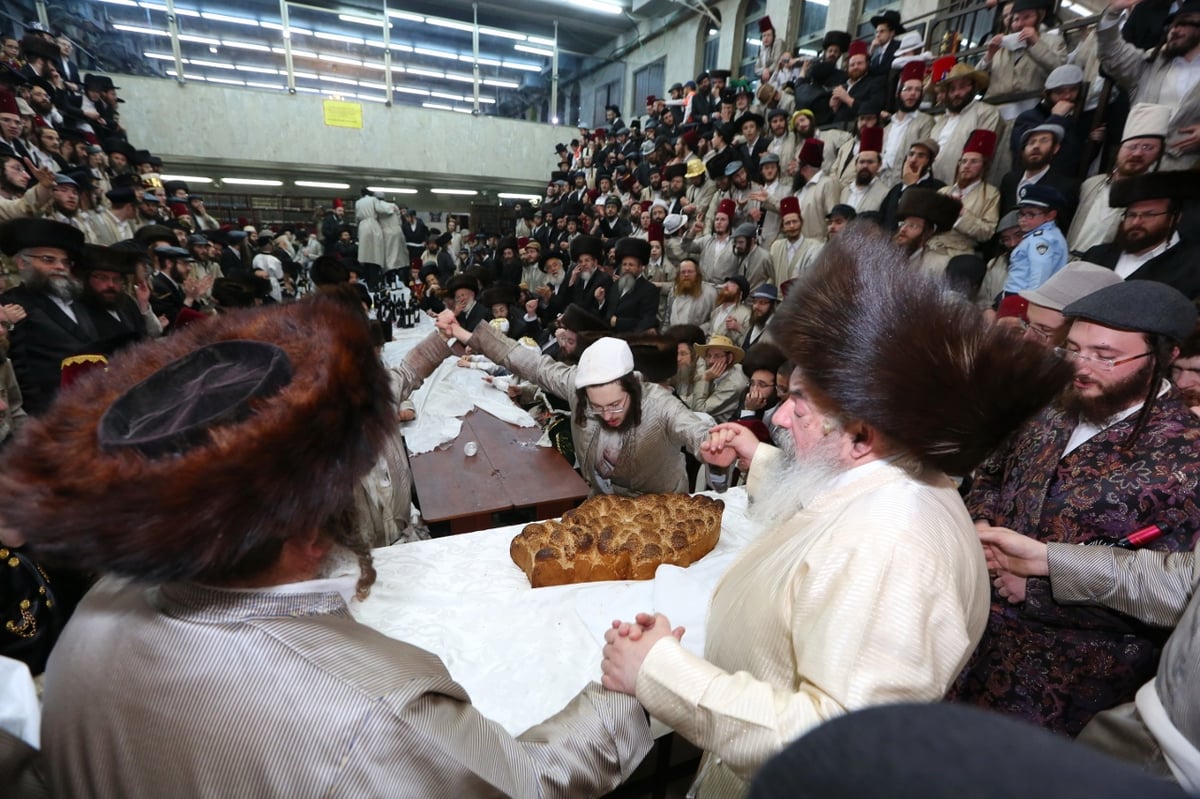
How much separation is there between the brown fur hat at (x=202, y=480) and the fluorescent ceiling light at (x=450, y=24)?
17.7 m

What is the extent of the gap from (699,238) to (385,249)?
8.82 m

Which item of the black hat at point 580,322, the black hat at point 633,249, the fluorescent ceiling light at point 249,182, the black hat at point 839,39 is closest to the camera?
the black hat at point 580,322

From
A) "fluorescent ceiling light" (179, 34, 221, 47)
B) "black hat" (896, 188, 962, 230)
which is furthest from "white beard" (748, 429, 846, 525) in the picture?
"fluorescent ceiling light" (179, 34, 221, 47)

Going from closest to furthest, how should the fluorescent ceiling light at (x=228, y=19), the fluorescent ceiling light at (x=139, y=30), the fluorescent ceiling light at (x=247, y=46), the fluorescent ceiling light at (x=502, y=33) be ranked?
the fluorescent ceiling light at (x=139, y=30) < the fluorescent ceiling light at (x=228, y=19) < the fluorescent ceiling light at (x=247, y=46) < the fluorescent ceiling light at (x=502, y=33)

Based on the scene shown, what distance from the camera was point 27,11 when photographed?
10.5 meters

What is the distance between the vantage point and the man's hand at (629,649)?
1.14 meters

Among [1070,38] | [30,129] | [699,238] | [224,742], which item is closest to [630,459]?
[224,742]

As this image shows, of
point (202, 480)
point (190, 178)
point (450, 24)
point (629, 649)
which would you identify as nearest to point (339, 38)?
point (450, 24)

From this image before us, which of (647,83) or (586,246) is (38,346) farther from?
(647,83)

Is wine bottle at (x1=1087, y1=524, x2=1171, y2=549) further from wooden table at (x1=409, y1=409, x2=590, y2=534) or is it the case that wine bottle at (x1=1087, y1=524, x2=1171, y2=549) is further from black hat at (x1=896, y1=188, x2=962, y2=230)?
black hat at (x1=896, y1=188, x2=962, y2=230)

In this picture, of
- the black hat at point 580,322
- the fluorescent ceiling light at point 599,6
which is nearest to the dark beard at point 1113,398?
the black hat at point 580,322

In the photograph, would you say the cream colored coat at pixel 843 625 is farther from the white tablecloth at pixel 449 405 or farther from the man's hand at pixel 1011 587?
the white tablecloth at pixel 449 405

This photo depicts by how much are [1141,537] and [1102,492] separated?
15 cm

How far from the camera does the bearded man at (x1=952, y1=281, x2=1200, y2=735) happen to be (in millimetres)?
1551
